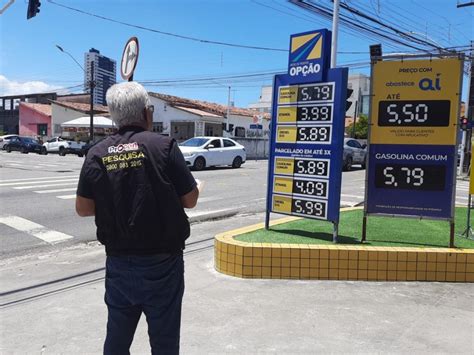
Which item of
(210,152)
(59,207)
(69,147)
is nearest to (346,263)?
(59,207)

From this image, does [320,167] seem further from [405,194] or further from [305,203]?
[405,194]

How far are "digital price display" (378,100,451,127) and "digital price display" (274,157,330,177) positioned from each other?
0.93 metres

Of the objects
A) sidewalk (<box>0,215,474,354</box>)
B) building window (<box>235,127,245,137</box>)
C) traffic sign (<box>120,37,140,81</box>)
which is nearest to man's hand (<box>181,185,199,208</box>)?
sidewalk (<box>0,215,474,354</box>)

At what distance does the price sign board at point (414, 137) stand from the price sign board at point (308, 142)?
528 millimetres

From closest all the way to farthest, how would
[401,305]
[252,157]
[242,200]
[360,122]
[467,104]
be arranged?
[401,305] → [242,200] → [467,104] → [252,157] → [360,122]

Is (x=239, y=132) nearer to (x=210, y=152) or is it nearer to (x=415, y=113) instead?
(x=210, y=152)

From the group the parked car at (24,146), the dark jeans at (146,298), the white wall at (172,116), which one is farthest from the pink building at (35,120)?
the dark jeans at (146,298)

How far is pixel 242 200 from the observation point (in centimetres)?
1261

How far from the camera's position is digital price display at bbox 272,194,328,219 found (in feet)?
20.8

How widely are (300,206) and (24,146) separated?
4022 cm

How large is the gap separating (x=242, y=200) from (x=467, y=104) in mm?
21926

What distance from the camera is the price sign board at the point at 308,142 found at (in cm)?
615

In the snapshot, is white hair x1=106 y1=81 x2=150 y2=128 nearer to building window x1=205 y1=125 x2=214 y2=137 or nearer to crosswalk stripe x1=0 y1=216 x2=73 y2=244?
crosswalk stripe x1=0 y1=216 x2=73 y2=244

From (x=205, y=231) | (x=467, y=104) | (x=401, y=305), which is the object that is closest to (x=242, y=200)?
(x=205, y=231)
